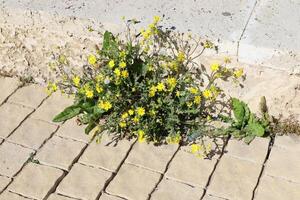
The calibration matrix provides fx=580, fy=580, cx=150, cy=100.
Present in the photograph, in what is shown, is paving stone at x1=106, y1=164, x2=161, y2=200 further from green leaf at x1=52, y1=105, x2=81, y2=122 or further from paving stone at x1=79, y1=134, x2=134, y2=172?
green leaf at x1=52, y1=105, x2=81, y2=122

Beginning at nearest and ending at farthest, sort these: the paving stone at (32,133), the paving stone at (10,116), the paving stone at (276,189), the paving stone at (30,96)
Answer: the paving stone at (276,189) < the paving stone at (32,133) < the paving stone at (10,116) < the paving stone at (30,96)

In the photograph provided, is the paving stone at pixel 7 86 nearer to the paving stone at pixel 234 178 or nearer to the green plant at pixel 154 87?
the green plant at pixel 154 87

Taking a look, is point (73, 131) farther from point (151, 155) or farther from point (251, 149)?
point (251, 149)

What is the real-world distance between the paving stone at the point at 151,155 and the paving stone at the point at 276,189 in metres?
0.59

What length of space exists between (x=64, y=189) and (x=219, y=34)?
4.52 feet

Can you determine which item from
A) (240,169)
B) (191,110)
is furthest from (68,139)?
(240,169)

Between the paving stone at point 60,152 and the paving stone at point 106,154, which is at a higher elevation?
the paving stone at point 106,154

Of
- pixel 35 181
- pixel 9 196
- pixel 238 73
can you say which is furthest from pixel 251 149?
pixel 9 196

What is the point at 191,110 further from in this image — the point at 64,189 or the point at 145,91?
the point at 64,189

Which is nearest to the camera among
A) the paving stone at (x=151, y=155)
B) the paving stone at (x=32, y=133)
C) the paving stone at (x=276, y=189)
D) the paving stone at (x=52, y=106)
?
the paving stone at (x=276, y=189)

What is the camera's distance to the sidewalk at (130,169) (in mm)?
3373

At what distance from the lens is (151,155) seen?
363cm

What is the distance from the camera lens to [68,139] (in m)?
3.78

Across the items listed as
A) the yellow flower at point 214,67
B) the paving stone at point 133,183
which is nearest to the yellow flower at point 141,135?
the paving stone at point 133,183
